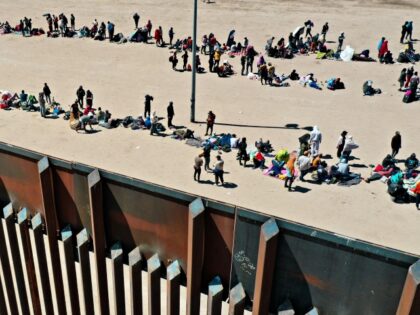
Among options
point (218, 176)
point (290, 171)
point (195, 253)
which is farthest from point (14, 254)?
point (290, 171)

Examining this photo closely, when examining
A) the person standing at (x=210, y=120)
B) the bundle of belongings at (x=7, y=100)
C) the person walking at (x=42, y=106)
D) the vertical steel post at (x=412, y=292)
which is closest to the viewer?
the vertical steel post at (x=412, y=292)

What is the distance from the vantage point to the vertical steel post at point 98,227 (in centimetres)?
351

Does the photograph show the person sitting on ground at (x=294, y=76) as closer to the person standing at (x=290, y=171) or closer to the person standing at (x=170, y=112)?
the person standing at (x=170, y=112)

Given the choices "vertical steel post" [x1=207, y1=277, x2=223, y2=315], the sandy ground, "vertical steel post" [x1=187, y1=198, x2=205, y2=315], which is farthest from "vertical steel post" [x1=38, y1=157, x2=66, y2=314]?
the sandy ground

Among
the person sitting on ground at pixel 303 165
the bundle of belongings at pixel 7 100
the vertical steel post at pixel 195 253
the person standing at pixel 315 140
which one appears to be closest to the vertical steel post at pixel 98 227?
the vertical steel post at pixel 195 253

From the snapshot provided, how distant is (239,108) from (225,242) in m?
16.8

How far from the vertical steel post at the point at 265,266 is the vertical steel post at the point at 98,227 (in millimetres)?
1287

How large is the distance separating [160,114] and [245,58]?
701 centimetres

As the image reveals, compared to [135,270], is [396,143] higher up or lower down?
lower down

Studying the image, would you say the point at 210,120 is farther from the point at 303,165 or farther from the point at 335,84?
the point at 335,84

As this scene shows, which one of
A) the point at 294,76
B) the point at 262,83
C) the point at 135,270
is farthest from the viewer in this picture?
the point at 294,76

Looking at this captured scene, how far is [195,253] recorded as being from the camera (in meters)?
3.39

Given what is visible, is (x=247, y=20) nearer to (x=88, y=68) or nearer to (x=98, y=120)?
(x=88, y=68)

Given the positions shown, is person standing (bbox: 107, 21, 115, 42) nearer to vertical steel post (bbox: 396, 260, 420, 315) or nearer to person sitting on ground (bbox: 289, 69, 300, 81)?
person sitting on ground (bbox: 289, 69, 300, 81)
